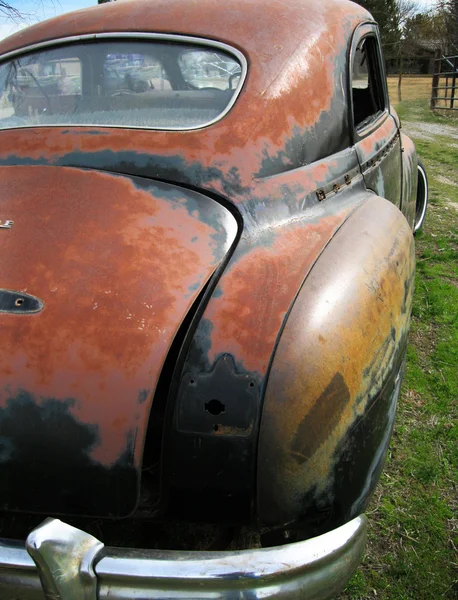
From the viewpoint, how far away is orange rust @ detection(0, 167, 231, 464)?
1319mm

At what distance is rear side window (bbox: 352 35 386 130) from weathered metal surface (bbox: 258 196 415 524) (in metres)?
1.46

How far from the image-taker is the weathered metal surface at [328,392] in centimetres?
131

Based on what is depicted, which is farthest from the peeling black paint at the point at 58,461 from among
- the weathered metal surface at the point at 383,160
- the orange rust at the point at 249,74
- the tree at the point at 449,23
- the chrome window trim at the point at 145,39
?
the tree at the point at 449,23

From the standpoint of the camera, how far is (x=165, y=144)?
1.81 meters

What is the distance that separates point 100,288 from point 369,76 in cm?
259

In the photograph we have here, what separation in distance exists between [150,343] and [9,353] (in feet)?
1.19

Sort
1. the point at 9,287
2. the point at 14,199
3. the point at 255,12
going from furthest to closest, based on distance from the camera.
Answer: the point at 255,12, the point at 14,199, the point at 9,287

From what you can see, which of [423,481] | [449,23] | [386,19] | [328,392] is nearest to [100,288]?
[328,392]

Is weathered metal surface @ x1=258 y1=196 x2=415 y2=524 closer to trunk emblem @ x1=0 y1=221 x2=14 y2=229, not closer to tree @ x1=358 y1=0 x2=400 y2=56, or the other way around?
trunk emblem @ x1=0 y1=221 x2=14 y2=229

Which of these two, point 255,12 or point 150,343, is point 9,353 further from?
point 255,12

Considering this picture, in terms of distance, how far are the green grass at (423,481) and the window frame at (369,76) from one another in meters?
1.33

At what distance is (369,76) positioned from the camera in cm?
328

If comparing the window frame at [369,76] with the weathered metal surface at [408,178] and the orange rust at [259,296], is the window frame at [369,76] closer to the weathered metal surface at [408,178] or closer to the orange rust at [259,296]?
the weathered metal surface at [408,178]

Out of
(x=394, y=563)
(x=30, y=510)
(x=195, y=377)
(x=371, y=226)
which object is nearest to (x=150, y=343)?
(x=195, y=377)
